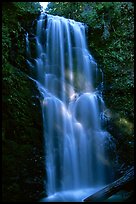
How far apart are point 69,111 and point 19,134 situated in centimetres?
212

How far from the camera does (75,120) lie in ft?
29.1

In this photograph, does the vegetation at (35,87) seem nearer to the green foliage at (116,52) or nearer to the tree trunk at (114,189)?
the green foliage at (116,52)

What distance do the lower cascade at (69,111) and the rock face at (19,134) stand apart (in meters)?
0.29

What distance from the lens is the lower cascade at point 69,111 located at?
7832mm

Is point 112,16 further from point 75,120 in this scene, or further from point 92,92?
point 75,120

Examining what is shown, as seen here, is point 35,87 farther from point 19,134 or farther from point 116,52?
point 116,52

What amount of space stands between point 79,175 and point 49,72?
3.40 metres

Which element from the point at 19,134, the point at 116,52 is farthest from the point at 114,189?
the point at 116,52

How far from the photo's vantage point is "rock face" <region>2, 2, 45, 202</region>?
22.0ft

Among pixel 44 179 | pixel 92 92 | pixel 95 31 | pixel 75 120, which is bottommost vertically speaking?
pixel 44 179

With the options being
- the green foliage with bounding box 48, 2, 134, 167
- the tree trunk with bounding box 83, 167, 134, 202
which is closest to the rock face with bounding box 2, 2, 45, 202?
the tree trunk with bounding box 83, 167, 134, 202

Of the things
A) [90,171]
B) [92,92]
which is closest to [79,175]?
[90,171]

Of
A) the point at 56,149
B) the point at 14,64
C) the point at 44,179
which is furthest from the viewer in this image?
the point at 14,64

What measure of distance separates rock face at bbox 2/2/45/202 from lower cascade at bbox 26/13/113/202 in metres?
0.29
